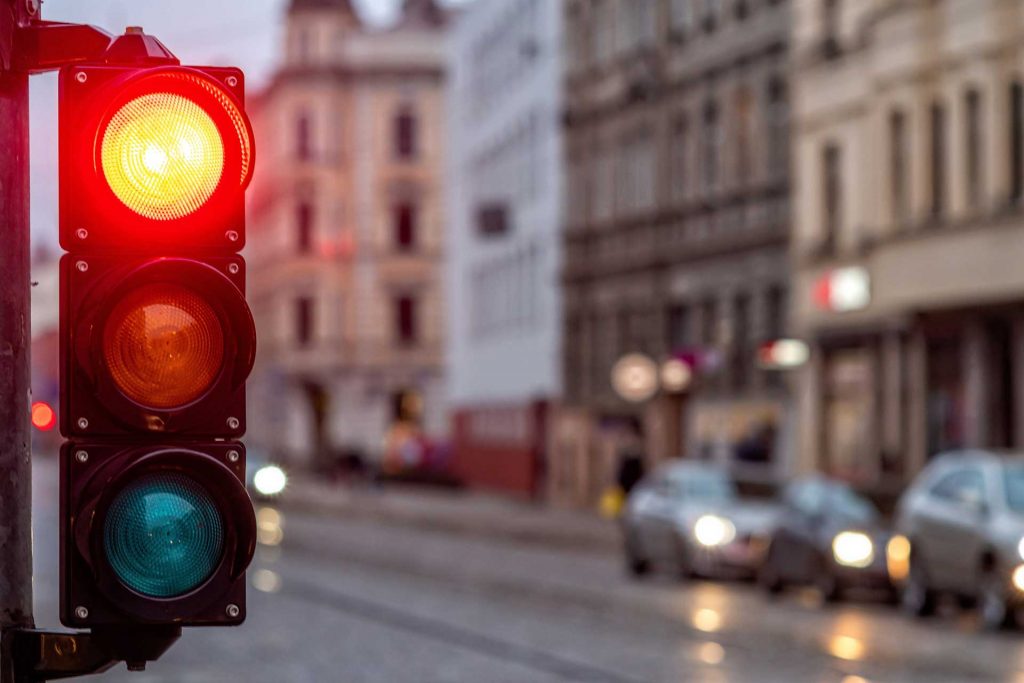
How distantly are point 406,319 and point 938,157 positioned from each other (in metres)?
57.2

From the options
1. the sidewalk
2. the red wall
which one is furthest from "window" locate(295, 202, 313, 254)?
the red wall

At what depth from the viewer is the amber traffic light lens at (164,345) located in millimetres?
5051

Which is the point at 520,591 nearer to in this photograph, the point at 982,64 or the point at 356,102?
the point at 982,64

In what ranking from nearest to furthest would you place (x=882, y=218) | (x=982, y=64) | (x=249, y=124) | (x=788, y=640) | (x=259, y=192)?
(x=249, y=124), (x=788, y=640), (x=982, y=64), (x=882, y=218), (x=259, y=192)

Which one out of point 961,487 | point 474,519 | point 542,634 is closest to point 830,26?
point 474,519

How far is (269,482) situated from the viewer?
18.8 feet

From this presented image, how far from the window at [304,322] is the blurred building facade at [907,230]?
52.8 metres

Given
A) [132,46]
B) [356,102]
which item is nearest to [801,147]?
[132,46]

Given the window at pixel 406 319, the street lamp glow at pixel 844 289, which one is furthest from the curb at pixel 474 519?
the window at pixel 406 319

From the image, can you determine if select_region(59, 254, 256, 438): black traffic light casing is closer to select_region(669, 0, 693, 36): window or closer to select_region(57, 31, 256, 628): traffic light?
select_region(57, 31, 256, 628): traffic light

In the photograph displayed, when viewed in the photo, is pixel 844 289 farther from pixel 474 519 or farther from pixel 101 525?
pixel 101 525

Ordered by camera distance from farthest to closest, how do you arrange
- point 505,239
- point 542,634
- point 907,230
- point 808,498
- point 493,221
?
point 505,239, point 493,221, point 907,230, point 808,498, point 542,634

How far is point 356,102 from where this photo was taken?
94312mm

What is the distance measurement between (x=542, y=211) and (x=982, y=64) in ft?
84.6
